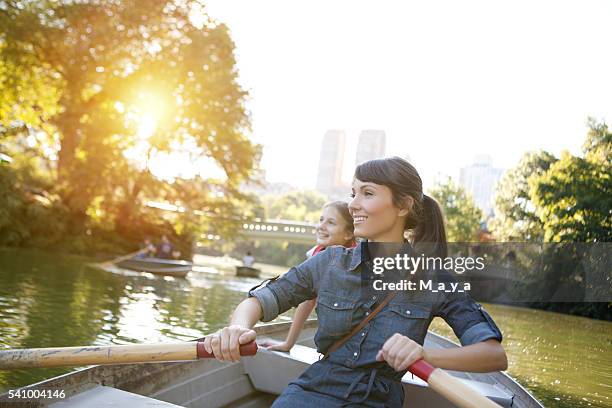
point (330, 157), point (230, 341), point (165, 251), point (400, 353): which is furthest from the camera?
point (330, 157)

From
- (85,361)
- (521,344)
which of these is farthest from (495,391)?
(521,344)

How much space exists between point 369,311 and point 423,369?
11.3 inches

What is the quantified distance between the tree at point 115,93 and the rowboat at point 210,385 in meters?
15.5

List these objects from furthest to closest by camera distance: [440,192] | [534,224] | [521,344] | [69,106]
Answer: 1. [440,192]
2. [534,224]
3. [69,106]
4. [521,344]

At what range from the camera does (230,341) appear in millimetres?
1645

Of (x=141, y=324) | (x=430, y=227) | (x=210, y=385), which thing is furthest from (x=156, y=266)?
(x=430, y=227)

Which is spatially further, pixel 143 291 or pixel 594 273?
pixel 594 273

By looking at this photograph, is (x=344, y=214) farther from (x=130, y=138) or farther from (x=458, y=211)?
(x=458, y=211)

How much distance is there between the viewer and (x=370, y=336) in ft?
5.88

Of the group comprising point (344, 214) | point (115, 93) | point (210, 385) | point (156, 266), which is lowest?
point (156, 266)

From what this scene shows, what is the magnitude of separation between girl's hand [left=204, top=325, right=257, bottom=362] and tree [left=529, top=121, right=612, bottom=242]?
2051cm

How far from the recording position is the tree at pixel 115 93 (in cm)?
1786

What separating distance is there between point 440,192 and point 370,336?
116ft

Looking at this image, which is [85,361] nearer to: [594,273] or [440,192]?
[594,273]
